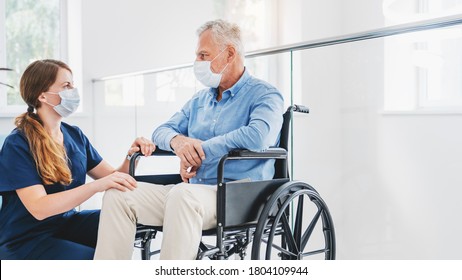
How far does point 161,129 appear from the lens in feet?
6.89

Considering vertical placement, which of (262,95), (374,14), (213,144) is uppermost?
(374,14)

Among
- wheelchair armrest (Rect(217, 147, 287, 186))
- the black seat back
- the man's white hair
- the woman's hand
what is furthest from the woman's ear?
the black seat back

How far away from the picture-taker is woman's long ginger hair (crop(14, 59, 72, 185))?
6.18 ft

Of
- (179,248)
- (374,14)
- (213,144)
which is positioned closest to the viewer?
(179,248)

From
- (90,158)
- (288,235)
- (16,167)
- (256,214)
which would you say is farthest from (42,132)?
(288,235)

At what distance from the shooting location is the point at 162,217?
1.83 metres

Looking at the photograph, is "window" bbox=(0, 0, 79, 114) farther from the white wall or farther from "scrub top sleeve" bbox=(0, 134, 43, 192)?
"scrub top sleeve" bbox=(0, 134, 43, 192)

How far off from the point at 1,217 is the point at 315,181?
137 cm

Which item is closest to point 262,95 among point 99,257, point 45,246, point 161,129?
point 161,129

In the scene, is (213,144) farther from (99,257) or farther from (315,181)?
(315,181)

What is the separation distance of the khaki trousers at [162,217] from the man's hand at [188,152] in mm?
126

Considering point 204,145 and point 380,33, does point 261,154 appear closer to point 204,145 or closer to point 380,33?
point 204,145

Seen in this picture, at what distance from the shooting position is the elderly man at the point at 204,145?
1.67 metres

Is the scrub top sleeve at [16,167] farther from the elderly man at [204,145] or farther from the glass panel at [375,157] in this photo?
the glass panel at [375,157]
